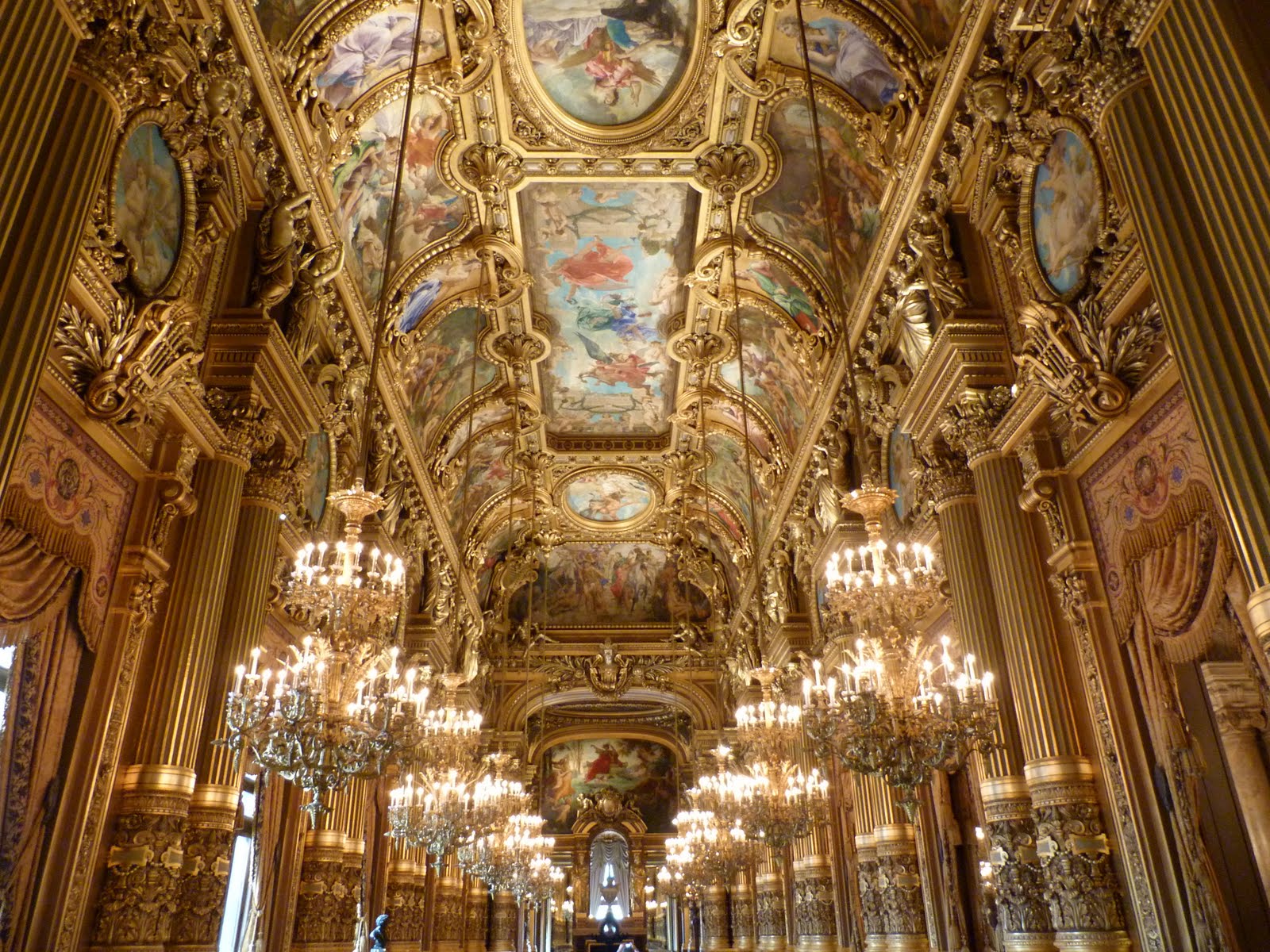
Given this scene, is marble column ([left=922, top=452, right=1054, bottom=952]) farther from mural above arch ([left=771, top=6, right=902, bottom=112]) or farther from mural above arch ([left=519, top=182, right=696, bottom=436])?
mural above arch ([left=519, top=182, right=696, bottom=436])

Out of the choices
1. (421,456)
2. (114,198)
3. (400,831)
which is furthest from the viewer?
(421,456)

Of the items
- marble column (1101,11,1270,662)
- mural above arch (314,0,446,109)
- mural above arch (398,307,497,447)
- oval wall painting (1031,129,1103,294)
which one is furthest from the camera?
mural above arch (398,307,497,447)

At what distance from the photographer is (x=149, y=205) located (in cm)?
752

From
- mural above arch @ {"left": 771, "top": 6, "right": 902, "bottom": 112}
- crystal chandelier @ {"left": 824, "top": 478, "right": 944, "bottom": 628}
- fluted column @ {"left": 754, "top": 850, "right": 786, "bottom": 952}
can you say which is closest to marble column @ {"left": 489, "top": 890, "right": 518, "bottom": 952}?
fluted column @ {"left": 754, "top": 850, "right": 786, "bottom": 952}

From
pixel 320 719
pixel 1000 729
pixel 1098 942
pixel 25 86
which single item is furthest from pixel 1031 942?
A: pixel 25 86

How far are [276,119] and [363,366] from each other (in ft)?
13.6

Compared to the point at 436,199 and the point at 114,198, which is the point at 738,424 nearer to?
the point at 436,199

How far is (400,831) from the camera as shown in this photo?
10.4 meters

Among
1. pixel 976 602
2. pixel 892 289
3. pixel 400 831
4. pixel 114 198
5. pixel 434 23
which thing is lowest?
pixel 400 831

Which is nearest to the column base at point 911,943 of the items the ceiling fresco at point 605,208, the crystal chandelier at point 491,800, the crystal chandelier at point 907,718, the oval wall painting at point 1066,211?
the crystal chandelier at point 491,800

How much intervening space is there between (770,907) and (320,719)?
16.4m

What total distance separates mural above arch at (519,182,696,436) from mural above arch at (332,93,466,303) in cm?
145

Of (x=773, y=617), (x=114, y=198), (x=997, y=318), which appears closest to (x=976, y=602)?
(x=997, y=318)

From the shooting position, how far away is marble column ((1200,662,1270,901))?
5.95 metres
